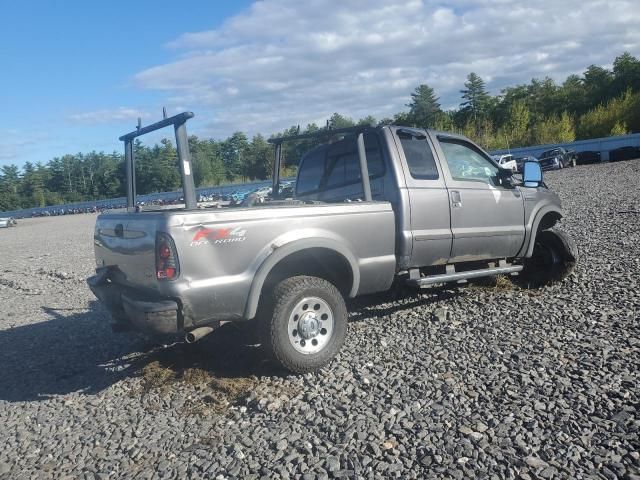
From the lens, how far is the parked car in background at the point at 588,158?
44375 millimetres

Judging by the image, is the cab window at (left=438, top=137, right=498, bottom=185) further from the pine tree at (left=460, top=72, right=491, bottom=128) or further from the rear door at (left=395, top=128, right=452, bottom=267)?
the pine tree at (left=460, top=72, right=491, bottom=128)

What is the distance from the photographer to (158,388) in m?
4.42

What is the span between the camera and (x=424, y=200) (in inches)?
204

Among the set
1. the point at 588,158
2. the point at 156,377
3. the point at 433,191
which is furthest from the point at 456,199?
the point at 588,158

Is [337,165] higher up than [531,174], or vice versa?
[337,165]

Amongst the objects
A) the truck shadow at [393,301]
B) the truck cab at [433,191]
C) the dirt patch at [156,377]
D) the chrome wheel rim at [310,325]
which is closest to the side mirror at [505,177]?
the truck cab at [433,191]

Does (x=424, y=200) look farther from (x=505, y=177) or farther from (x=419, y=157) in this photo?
(x=505, y=177)

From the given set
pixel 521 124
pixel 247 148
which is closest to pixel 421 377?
pixel 521 124

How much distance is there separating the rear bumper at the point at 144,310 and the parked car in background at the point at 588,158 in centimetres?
4798

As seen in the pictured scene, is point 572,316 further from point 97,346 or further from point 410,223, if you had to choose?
point 97,346

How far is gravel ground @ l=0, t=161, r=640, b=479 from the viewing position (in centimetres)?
304

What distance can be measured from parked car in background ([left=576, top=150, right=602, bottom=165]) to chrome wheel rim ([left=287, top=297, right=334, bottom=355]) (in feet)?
154

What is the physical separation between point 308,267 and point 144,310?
1.53m

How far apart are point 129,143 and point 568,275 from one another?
541cm
